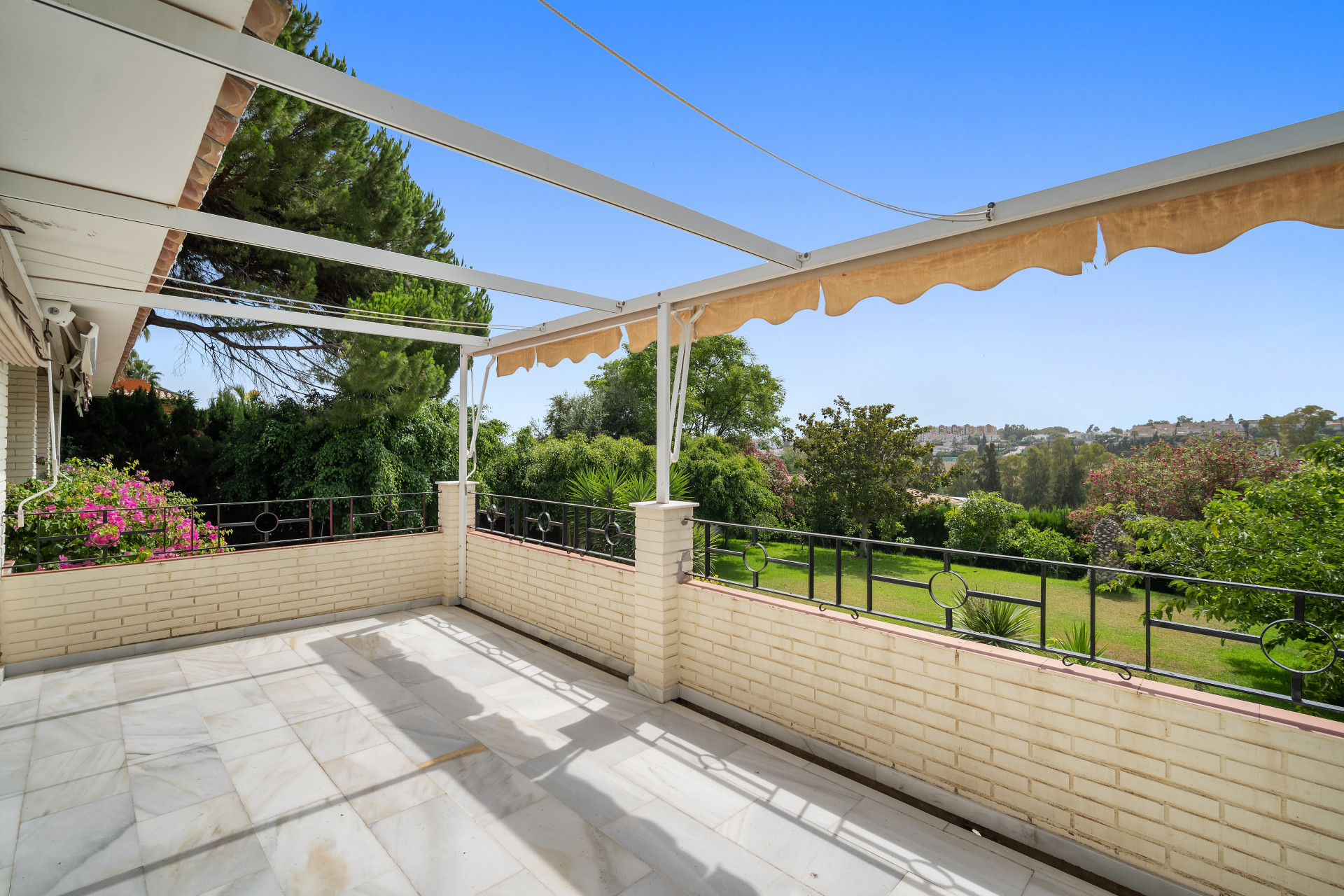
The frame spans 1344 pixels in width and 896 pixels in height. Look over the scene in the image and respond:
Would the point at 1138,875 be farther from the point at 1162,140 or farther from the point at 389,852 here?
the point at 1162,140

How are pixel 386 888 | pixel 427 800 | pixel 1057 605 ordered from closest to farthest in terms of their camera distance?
pixel 386 888
pixel 427 800
pixel 1057 605

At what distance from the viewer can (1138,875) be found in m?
2.22

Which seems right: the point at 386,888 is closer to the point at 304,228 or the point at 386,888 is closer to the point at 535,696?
the point at 535,696

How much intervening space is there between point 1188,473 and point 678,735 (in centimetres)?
1012

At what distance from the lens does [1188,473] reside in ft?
30.2

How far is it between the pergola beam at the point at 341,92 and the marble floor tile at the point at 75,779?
347 cm

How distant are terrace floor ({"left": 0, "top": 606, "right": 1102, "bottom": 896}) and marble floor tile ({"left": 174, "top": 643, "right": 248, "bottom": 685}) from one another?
63 millimetres

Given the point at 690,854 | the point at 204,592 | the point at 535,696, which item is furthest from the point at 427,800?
the point at 204,592

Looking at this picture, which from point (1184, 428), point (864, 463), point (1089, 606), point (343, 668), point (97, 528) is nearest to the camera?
point (1089, 606)

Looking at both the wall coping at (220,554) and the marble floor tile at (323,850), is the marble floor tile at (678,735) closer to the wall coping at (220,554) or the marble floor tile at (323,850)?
the marble floor tile at (323,850)

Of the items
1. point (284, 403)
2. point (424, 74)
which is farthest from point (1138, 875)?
point (284, 403)

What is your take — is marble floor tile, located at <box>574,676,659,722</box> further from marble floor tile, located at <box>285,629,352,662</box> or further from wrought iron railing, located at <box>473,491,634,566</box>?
marble floor tile, located at <box>285,629,352,662</box>

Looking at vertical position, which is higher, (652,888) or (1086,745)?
(1086,745)

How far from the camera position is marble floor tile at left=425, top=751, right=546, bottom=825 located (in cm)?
279
